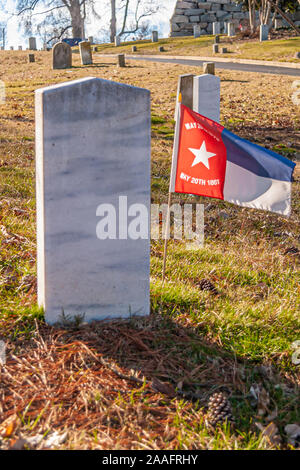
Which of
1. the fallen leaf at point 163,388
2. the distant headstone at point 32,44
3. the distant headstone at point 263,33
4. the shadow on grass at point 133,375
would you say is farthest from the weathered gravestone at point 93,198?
the distant headstone at point 32,44

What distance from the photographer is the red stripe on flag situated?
3.65m

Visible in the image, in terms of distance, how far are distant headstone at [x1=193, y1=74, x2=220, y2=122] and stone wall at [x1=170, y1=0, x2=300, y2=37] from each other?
38440 millimetres

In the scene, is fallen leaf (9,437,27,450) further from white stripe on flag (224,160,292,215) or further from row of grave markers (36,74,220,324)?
white stripe on flag (224,160,292,215)

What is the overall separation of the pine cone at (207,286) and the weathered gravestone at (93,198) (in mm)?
858

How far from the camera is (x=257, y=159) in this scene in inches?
140

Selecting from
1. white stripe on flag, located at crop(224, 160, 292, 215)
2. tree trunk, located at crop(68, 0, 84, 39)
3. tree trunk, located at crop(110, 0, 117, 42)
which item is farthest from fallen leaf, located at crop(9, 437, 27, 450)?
tree trunk, located at crop(110, 0, 117, 42)

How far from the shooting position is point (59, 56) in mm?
Result: 22547

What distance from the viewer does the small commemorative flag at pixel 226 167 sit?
141 inches

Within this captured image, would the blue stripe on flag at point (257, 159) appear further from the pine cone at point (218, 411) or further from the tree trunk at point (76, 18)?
the tree trunk at point (76, 18)

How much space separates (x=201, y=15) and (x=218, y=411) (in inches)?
1766

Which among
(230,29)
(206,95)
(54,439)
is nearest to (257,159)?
(54,439)

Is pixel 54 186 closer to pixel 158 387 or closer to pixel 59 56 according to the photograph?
pixel 158 387

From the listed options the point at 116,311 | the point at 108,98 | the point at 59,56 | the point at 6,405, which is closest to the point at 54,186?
the point at 108,98
